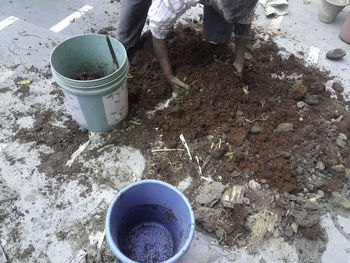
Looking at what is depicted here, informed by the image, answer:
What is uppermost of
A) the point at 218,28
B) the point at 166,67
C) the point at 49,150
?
the point at 218,28

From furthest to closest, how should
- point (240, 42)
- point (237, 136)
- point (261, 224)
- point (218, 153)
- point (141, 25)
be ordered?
point (141, 25)
point (240, 42)
point (237, 136)
point (218, 153)
point (261, 224)

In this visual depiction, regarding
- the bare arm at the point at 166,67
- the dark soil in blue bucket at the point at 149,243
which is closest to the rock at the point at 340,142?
the bare arm at the point at 166,67

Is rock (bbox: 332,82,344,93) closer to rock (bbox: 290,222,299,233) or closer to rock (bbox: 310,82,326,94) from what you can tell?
rock (bbox: 310,82,326,94)

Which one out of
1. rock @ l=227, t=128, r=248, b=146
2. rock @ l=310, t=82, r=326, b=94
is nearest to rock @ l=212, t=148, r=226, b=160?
rock @ l=227, t=128, r=248, b=146

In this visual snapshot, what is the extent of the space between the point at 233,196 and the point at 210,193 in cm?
17

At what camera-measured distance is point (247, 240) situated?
1.92 meters

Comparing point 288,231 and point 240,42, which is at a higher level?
point 240,42

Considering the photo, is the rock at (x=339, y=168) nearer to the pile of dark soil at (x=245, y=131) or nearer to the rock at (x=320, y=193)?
the pile of dark soil at (x=245, y=131)

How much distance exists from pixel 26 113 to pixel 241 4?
6.98ft

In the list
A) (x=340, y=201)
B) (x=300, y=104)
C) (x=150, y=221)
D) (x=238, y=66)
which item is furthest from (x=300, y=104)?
(x=150, y=221)

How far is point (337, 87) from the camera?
9.55 feet

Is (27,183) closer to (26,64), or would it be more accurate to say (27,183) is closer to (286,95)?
(26,64)

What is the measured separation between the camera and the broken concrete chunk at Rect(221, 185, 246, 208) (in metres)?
2.02

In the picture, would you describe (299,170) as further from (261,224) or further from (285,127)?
(261,224)
